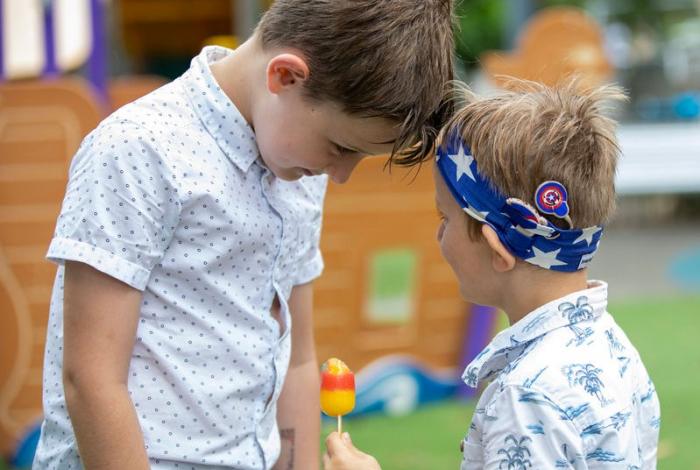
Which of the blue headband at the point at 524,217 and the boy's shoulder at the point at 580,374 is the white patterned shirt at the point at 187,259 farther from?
the boy's shoulder at the point at 580,374

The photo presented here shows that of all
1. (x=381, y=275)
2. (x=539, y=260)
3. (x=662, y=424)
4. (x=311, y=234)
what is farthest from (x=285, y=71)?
(x=662, y=424)

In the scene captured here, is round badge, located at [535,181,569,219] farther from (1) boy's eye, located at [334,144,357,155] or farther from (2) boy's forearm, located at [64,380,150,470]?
(2) boy's forearm, located at [64,380,150,470]

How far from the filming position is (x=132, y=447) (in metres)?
1.65

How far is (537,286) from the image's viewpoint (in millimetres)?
1855

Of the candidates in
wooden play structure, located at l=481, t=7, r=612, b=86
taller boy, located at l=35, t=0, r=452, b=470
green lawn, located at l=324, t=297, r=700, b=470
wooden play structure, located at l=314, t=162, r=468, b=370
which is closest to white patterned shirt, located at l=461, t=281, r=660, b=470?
taller boy, located at l=35, t=0, r=452, b=470

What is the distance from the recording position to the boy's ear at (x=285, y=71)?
67.6 inches

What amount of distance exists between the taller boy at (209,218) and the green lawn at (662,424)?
280cm

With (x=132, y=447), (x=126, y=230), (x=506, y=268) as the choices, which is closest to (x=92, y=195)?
(x=126, y=230)

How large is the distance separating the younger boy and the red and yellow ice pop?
0.09m

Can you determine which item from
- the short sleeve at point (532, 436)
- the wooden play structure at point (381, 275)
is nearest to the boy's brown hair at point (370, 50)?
the short sleeve at point (532, 436)

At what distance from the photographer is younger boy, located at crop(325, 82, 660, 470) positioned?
66.5 inches

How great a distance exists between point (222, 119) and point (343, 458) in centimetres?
62

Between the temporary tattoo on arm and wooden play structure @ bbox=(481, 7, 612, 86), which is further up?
the temporary tattoo on arm

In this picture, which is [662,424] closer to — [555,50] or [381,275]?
[381,275]
